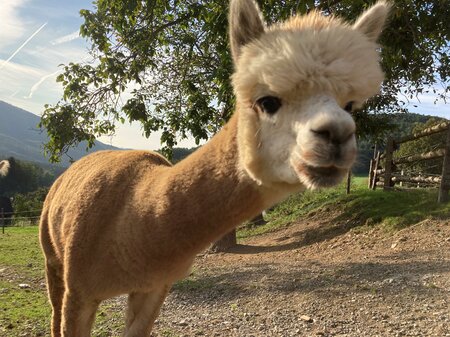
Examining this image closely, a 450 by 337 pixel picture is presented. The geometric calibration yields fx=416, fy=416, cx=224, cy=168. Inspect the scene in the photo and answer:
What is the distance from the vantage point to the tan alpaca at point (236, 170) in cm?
183

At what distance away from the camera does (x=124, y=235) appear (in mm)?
2529

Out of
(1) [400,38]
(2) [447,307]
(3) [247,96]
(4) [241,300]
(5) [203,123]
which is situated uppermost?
(1) [400,38]

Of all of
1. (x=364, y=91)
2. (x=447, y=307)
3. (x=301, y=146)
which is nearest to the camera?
(x=301, y=146)

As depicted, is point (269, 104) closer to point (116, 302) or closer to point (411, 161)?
point (116, 302)

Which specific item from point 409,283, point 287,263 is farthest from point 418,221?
point 409,283

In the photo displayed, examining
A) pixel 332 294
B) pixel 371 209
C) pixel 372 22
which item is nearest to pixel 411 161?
pixel 371 209

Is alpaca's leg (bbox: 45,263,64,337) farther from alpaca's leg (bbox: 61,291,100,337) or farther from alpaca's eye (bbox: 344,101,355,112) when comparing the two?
alpaca's eye (bbox: 344,101,355,112)

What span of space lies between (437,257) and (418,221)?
2.17m

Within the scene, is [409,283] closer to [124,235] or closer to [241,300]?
[241,300]

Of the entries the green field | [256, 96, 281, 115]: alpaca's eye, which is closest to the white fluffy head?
[256, 96, 281, 115]: alpaca's eye

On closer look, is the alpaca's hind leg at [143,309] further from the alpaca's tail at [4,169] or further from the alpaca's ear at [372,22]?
the alpaca's tail at [4,169]

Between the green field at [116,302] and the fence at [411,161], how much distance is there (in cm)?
44

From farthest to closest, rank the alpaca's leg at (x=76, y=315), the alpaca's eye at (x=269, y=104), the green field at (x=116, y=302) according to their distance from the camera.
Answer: the green field at (x=116, y=302) → the alpaca's leg at (x=76, y=315) → the alpaca's eye at (x=269, y=104)

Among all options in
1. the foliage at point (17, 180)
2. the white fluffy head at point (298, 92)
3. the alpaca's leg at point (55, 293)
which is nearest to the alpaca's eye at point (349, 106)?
the white fluffy head at point (298, 92)
